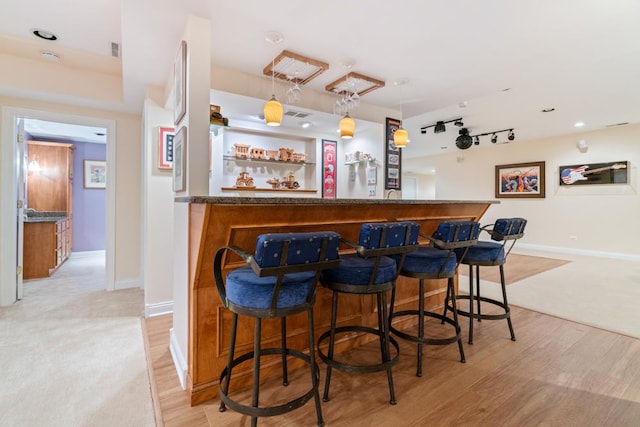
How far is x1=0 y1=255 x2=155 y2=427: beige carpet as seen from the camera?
1.57 metres

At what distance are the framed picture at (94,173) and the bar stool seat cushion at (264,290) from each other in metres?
6.36

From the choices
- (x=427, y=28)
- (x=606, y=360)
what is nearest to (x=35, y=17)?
(x=427, y=28)

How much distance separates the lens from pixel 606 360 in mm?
2092

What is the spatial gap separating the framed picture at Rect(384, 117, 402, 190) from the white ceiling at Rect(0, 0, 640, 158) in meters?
0.38

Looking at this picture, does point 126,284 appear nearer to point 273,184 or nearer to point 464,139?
point 273,184

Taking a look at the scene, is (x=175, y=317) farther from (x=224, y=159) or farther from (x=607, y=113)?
(x=607, y=113)

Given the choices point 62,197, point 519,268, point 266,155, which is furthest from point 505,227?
point 62,197

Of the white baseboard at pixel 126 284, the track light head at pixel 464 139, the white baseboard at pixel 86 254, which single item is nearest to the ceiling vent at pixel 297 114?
the white baseboard at pixel 126 284

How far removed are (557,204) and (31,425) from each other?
854cm

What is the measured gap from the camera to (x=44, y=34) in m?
2.45

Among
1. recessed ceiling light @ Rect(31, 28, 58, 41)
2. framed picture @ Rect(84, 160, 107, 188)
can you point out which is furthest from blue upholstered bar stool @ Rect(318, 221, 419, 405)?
framed picture @ Rect(84, 160, 107, 188)

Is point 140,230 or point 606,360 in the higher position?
point 140,230

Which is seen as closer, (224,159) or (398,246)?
(398,246)

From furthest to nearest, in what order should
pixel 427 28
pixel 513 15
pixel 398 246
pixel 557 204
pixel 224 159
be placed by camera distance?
1. pixel 557 204
2. pixel 224 159
3. pixel 427 28
4. pixel 513 15
5. pixel 398 246
